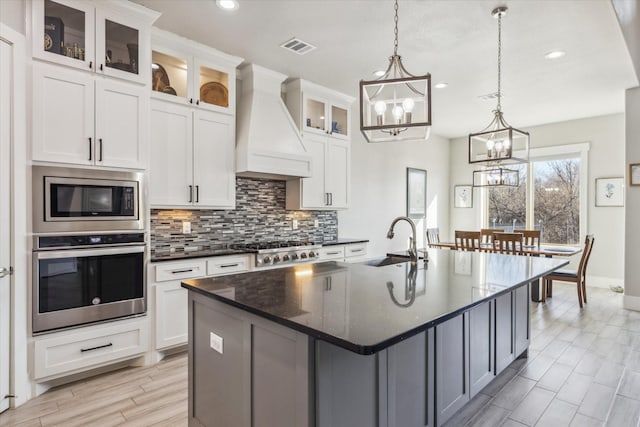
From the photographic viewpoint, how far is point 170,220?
3.55m

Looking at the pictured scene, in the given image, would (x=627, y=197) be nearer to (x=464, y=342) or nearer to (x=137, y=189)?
(x=464, y=342)

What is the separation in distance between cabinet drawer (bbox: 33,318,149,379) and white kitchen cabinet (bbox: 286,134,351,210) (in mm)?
2253

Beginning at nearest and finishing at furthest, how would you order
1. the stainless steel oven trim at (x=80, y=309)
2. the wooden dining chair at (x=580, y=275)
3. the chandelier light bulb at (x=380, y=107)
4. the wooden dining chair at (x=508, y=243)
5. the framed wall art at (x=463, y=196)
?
1. the chandelier light bulb at (x=380, y=107)
2. the stainless steel oven trim at (x=80, y=309)
3. the wooden dining chair at (x=580, y=275)
4. the wooden dining chair at (x=508, y=243)
5. the framed wall art at (x=463, y=196)

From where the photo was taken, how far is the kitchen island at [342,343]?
1246 mm

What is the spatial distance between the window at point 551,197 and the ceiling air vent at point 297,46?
15.6 feet

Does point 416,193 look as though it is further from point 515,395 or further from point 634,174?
point 515,395

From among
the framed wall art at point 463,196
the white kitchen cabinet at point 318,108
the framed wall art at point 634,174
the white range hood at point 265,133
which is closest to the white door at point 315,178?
the white kitchen cabinet at point 318,108

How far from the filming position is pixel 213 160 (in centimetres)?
356

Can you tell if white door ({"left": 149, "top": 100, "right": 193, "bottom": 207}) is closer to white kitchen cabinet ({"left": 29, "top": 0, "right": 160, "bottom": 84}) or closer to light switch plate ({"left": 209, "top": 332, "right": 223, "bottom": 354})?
white kitchen cabinet ({"left": 29, "top": 0, "right": 160, "bottom": 84})

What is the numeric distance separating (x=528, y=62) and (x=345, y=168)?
244 centimetres

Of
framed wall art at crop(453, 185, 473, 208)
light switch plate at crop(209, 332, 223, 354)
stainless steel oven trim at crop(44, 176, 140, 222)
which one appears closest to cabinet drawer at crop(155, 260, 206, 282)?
stainless steel oven trim at crop(44, 176, 140, 222)

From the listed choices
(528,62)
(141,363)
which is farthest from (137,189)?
(528,62)

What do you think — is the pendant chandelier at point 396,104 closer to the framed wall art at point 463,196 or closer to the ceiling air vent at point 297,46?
the ceiling air vent at point 297,46

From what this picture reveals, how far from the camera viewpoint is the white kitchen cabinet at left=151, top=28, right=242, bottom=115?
321 centimetres
